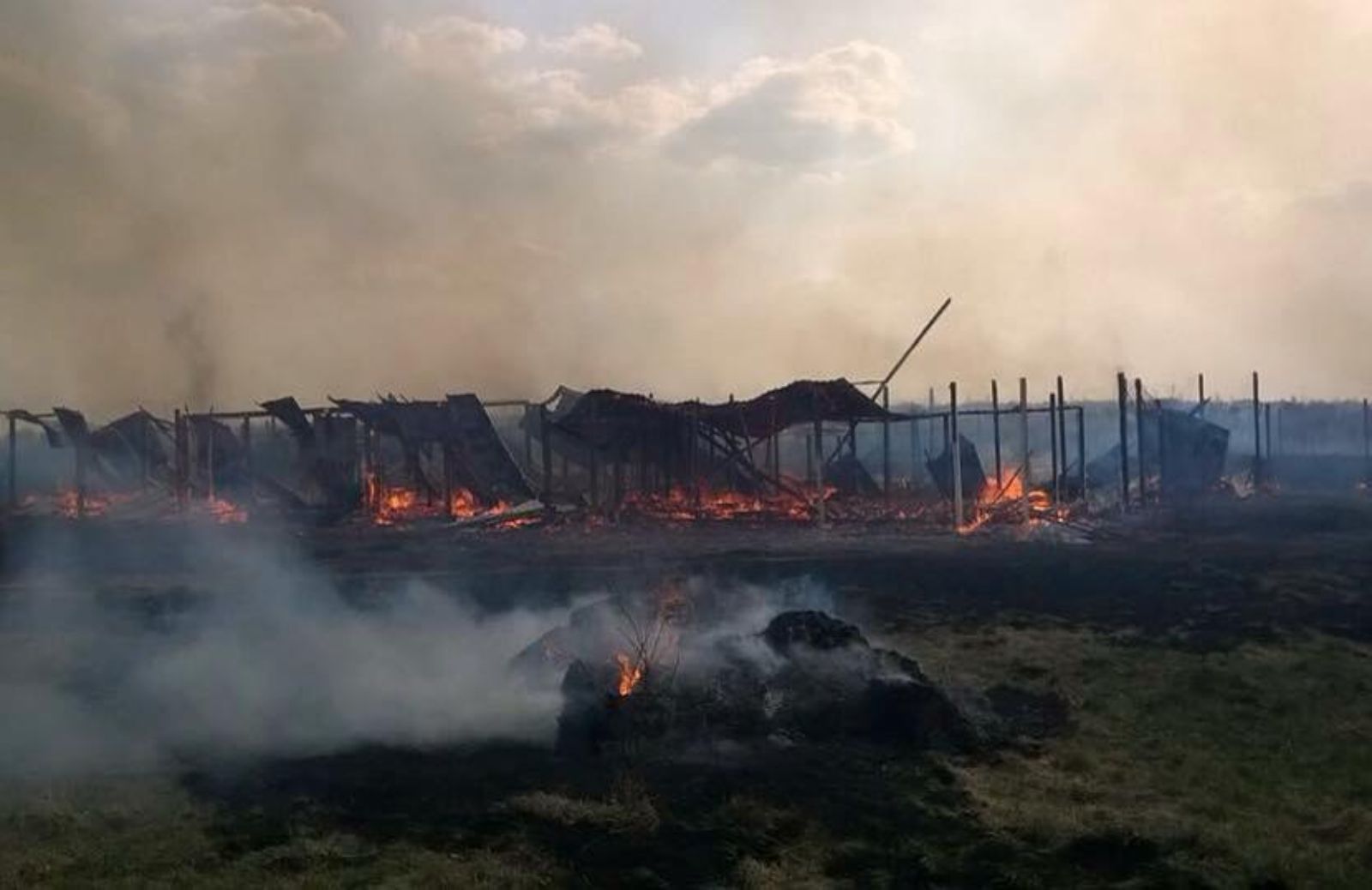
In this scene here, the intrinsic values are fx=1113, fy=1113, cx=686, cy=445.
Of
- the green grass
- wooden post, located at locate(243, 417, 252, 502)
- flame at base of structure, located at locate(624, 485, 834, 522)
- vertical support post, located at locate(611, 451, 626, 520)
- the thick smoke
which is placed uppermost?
wooden post, located at locate(243, 417, 252, 502)

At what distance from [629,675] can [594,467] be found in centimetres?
1848

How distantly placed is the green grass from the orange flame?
348 centimetres

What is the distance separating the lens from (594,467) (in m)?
30.2

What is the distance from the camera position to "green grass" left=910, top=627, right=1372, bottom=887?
29.1 ft

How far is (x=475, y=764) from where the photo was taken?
33.7ft

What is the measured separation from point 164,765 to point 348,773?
5.80 ft

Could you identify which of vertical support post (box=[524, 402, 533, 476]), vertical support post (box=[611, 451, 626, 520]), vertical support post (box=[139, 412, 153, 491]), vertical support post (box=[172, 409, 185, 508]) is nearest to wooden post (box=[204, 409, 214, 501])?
vertical support post (box=[172, 409, 185, 508])

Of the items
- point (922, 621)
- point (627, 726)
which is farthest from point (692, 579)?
point (627, 726)

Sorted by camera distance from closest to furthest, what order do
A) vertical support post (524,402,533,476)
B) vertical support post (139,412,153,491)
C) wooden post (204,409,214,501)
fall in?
vertical support post (524,402,533,476)
wooden post (204,409,214,501)
vertical support post (139,412,153,491)

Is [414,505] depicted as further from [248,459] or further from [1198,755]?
[1198,755]

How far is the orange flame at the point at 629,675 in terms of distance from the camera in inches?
461

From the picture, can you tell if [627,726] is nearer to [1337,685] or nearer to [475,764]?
[475,764]

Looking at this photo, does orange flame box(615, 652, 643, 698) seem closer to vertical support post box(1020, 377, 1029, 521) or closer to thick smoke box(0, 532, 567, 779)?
thick smoke box(0, 532, 567, 779)

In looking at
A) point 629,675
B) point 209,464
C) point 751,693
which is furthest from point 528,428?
point 751,693
